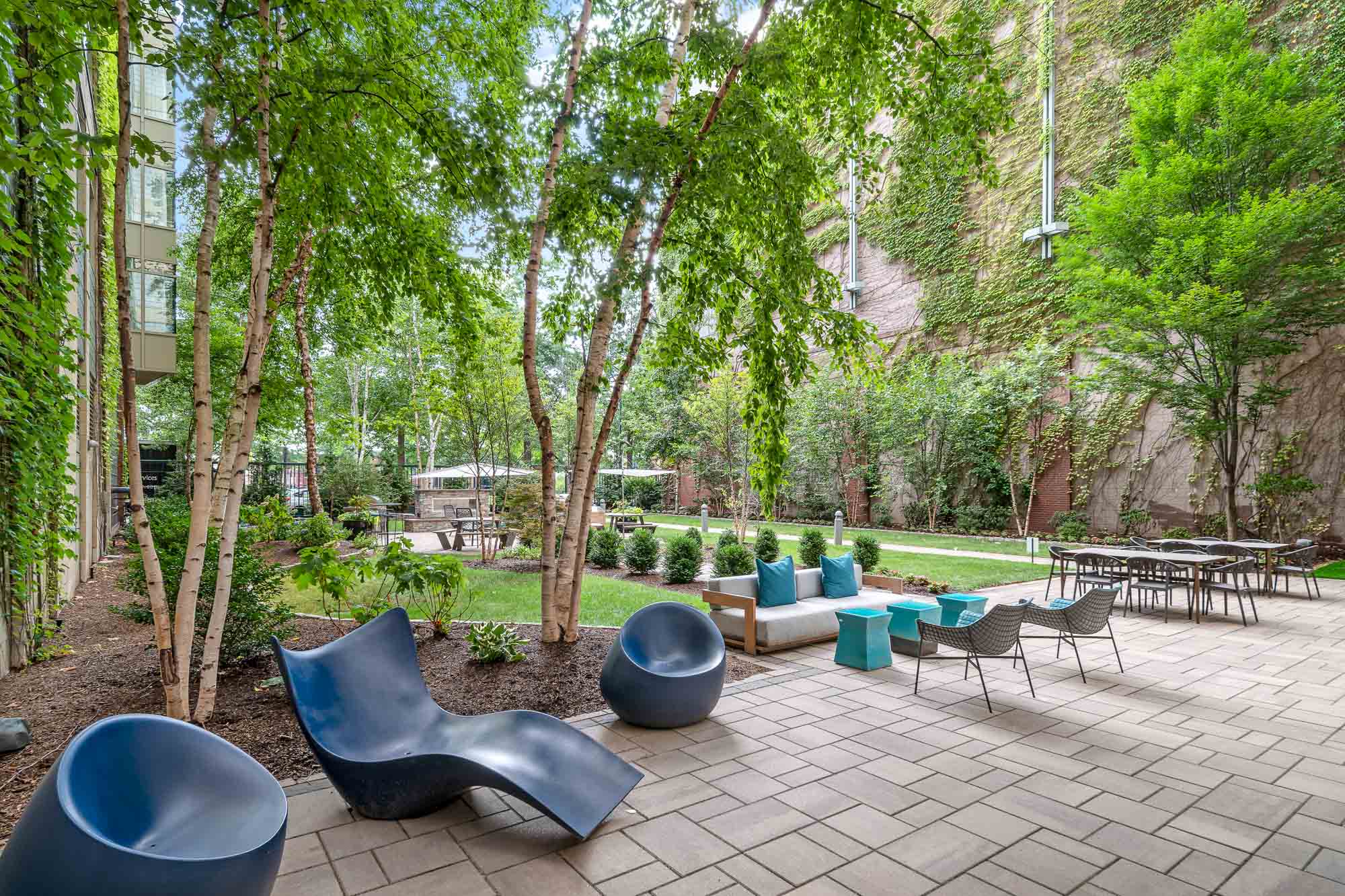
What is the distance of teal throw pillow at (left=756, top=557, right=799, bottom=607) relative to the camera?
23.1ft

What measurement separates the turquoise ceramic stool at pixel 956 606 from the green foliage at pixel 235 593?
608 centimetres

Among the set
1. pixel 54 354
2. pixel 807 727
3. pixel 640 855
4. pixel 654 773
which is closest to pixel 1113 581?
pixel 807 727

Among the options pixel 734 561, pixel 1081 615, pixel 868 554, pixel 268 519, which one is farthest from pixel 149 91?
pixel 1081 615

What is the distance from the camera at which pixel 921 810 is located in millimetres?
3373

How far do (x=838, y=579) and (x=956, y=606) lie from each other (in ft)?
4.25

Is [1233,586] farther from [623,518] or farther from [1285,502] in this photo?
[623,518]

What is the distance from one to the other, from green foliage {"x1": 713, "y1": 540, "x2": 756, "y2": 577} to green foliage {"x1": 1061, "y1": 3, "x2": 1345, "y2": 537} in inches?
382

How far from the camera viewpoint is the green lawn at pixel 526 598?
7.61 meters

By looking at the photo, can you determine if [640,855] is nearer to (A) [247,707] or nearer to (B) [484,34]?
(A) [247,707]

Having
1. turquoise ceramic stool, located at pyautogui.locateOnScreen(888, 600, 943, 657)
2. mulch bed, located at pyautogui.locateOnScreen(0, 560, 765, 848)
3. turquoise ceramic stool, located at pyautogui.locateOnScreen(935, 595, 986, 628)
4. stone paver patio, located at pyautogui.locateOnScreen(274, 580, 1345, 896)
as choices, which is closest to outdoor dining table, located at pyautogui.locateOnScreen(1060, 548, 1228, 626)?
stone paver patio, located at pyautogui.locateOnScreen(274, 580, 1345, 896)

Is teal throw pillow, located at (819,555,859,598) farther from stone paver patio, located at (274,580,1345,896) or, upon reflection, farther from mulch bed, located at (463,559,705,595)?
mulch bed, located at (463,559,705,595)

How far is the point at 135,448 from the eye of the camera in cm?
336

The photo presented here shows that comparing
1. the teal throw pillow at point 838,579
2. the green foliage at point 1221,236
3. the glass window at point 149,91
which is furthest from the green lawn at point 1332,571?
the glass window at point 149,91

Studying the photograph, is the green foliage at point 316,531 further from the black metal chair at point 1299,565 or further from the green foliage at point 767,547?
the black metal chair at point 1299,565
